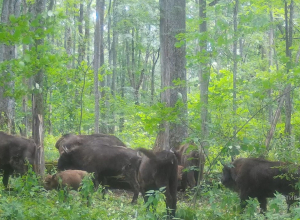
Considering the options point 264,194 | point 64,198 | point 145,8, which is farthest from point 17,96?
point 145,8

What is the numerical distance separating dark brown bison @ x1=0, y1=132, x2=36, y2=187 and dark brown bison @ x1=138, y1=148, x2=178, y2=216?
390 cm

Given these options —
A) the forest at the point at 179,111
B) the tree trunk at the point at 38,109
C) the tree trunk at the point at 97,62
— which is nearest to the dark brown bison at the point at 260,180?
the forest at the point at 179,111

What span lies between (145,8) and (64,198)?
18521mm

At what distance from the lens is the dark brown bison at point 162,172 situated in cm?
861

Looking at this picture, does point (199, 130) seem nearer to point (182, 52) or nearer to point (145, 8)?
point (182, 52)

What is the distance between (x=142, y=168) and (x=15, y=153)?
419cm

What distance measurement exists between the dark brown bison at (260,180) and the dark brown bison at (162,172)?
1502mm

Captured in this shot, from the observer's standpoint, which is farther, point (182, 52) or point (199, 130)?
point (182, 52)

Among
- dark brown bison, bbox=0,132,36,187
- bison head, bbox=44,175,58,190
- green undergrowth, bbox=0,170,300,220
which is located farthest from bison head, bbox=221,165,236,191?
dark brown bison, bbox=0,132,36,187

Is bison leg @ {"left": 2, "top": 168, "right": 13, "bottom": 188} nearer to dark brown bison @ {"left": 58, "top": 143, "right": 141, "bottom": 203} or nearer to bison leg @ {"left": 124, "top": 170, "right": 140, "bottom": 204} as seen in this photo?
dark brown bison @ {"left": 58, "top": 143, "right": 141, "bottom": 203}

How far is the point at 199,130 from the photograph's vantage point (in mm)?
9234

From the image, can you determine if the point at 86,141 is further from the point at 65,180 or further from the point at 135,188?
the point at 65,180

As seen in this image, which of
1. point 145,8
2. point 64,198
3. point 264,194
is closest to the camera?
point 64,198

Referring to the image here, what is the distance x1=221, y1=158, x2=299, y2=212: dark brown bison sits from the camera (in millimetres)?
9344
